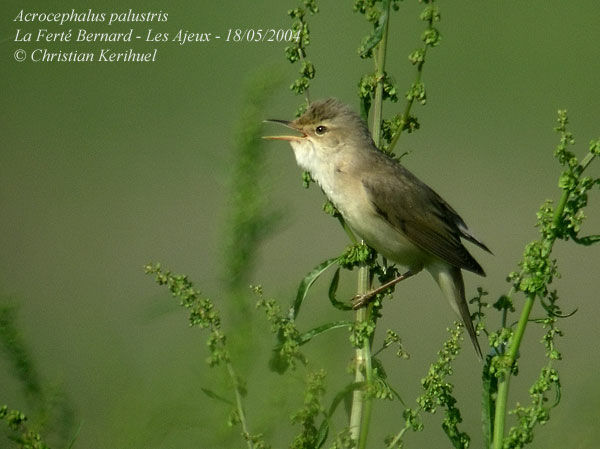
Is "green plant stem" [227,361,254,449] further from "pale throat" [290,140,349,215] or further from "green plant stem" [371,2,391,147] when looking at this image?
"pale throat" [290,140,349,215]

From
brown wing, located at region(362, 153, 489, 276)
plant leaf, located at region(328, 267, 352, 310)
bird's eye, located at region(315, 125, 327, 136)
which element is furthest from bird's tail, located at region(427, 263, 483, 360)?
plant leaf, located at region(328, 267, 352, 310)

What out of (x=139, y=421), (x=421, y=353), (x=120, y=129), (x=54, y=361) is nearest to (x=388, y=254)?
(x=54, y=361)

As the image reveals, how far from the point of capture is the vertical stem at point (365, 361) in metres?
2.13

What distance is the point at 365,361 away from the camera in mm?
2316

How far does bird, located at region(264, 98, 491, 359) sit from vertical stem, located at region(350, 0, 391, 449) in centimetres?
152

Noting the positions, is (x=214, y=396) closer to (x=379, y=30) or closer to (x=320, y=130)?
(x=379, y=30)

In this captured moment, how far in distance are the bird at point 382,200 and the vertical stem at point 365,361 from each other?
59.8 inches

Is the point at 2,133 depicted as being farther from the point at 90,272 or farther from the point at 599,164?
the point at 599,164

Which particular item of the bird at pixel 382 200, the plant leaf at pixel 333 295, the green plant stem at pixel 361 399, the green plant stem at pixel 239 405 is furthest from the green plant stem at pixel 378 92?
the bird at pixel 382 200

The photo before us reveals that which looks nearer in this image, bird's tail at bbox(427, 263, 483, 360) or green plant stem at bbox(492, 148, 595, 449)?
green plant stem at bbox(492, 148, 595, 449)

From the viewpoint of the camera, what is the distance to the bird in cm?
443

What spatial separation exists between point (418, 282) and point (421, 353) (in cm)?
208

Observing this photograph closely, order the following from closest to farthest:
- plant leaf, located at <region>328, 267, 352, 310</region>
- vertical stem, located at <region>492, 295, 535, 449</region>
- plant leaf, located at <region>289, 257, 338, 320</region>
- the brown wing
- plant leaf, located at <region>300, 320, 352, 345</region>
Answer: vertical stem, located at <region>492, 295, 535, 449</region>
plant leaf, located at <region>300, 320, 352, 345</region>
plant leaf, located at <region>328, 267, 352, 310</region>
plant leaf, located at <region>289, 257, 338, 320</region>
the brown wing

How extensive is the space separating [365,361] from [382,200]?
7.92ft
